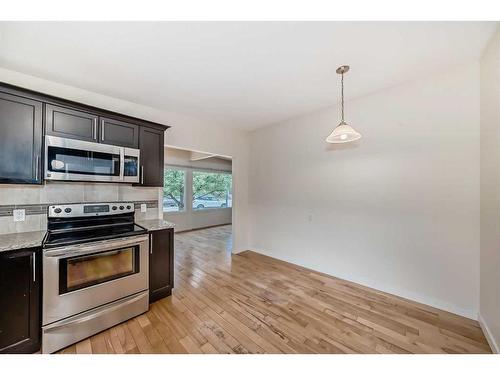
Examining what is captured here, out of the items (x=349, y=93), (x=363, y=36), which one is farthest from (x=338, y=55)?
(x=349, y=93)

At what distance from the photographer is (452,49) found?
1811 millimetres

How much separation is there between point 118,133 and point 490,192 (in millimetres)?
3862

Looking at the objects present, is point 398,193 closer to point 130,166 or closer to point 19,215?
point 130,166

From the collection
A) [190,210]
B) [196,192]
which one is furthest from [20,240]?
[196,192]

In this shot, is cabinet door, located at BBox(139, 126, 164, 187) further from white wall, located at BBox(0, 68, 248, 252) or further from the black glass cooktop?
the black glass cooktop

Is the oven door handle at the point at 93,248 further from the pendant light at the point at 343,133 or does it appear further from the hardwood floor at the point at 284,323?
the pendant light at the point at 343,133

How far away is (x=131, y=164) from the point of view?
96.2 inches

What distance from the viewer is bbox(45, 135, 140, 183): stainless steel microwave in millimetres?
1938

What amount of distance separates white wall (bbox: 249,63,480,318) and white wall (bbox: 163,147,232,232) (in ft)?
11.8

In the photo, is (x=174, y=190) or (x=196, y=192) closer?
(x=174, y=190)

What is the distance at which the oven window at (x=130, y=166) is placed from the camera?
2391 mm
